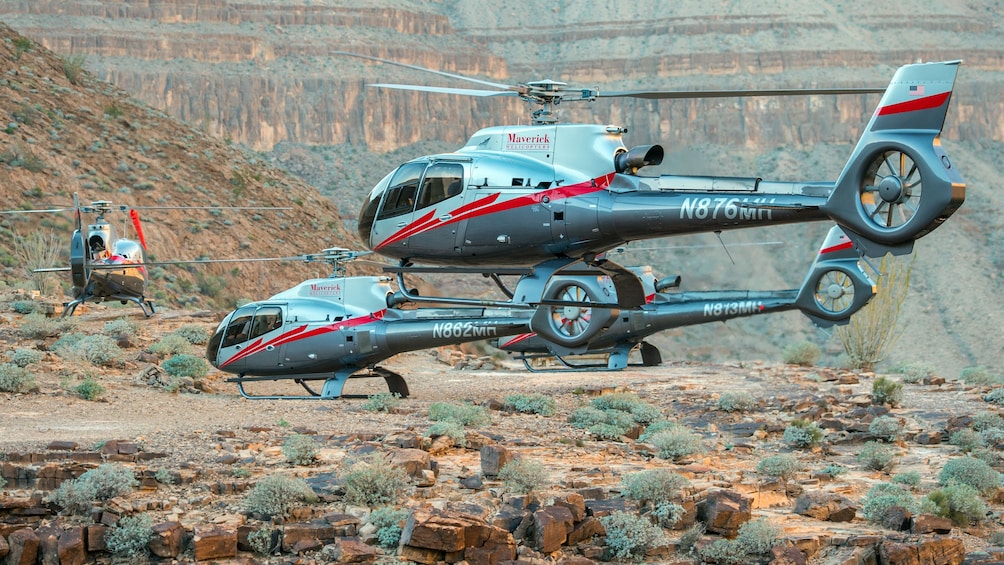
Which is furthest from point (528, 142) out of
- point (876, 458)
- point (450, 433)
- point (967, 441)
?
point (967, 441)

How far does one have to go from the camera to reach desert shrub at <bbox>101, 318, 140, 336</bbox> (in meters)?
30.8

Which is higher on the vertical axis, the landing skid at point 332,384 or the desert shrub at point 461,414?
the landing skid at point 332,384

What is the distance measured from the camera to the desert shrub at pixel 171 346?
28756 mm

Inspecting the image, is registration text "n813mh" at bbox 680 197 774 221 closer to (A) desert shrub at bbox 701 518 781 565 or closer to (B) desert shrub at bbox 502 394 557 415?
(A) desert shrub at bbox 701 518 781 565

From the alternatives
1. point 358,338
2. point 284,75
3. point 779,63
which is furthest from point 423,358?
point 779,63

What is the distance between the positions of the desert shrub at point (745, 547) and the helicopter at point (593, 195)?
380 centimetres

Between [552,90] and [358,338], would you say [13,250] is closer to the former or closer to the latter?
[358,338]

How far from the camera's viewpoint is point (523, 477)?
15430 millimetres

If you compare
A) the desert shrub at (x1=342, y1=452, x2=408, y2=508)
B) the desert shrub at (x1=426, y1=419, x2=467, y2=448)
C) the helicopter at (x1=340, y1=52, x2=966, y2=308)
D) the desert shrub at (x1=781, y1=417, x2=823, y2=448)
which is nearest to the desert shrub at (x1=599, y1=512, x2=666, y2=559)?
the desert shrub at (x1=342, y1=452, x2=408, y2=508)

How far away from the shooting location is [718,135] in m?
108

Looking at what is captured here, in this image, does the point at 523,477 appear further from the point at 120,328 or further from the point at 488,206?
the point at 120,328

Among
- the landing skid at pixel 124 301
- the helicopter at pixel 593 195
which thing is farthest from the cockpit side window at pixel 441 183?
the landing skid at pixel 124 301

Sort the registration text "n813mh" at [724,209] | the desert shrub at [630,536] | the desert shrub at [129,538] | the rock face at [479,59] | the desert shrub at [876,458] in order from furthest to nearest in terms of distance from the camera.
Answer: the rock face at [479,59], the desert shrub at [876,458], the registration text "n813mh" at [724,209], the desert shrub at [630,536], the desert shrub at [129,538]

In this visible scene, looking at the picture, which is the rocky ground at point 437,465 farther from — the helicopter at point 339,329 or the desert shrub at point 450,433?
Answer: the helicopter at point 339,329
